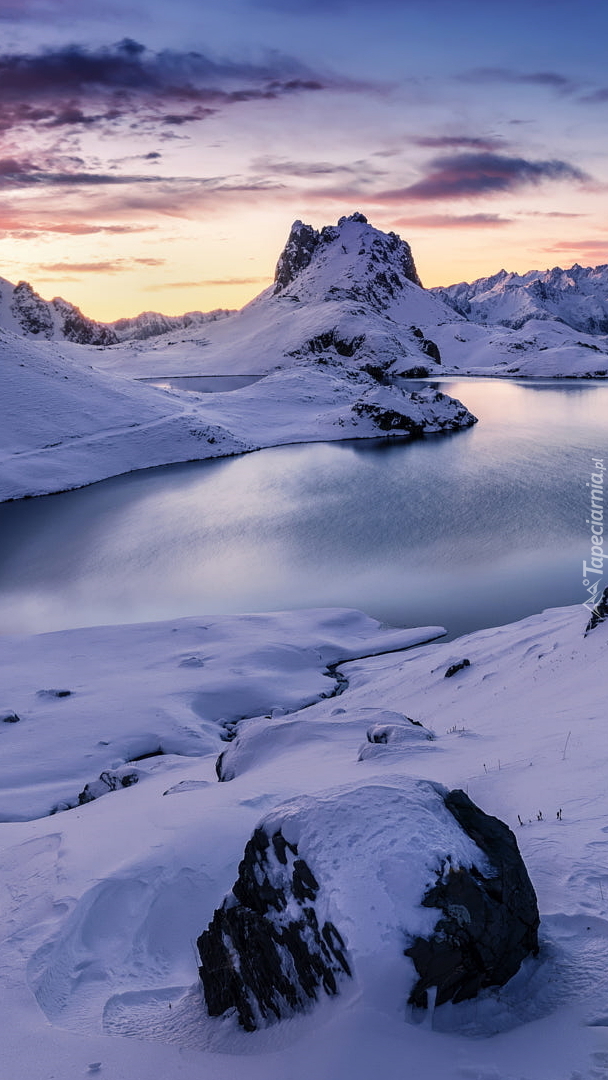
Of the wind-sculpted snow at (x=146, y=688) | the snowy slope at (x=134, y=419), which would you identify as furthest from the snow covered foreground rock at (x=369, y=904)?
the snowy slope at (x=134, y=419)

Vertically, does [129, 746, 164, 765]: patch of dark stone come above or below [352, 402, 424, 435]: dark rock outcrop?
below

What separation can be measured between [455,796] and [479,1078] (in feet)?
7.35

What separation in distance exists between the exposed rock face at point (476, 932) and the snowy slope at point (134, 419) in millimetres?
58495

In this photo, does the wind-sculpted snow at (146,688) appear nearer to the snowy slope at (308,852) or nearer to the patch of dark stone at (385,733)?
the snowy slope at (308,852)

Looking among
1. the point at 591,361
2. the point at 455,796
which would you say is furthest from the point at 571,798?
the point at 591,361

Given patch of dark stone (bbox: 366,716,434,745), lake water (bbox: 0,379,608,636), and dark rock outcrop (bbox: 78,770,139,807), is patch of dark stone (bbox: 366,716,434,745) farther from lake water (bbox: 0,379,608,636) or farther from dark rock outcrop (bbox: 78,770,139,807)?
lake water (bbox: 0,379,608,636)

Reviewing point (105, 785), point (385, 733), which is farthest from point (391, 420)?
point (385, 733)

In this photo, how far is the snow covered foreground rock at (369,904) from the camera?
529 centimetres

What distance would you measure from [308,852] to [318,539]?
3447 centimetres

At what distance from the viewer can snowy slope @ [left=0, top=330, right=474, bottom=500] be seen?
219 ft

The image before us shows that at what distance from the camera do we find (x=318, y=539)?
132 feet

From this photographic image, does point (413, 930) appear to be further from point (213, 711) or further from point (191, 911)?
point (213, 711)

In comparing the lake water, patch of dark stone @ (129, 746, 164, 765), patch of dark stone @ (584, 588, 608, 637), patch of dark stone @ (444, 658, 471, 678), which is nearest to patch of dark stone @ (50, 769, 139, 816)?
patch of dark stone @ (129, 746, 164, 765)

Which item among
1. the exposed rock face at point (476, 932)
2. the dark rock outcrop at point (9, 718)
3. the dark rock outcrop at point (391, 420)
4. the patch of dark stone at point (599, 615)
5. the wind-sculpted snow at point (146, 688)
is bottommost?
the wind-sculpted snow at point (146, 688)
